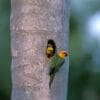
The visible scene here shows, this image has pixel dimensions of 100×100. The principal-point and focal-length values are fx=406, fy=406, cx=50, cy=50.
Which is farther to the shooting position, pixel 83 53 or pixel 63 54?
pixel 83 53

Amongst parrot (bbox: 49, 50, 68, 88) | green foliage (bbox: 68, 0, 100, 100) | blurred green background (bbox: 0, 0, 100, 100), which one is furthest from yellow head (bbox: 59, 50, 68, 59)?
green foliage (bbox: 68, 0, 100, 100)

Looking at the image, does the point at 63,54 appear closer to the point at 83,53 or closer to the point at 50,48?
the point at 50,48

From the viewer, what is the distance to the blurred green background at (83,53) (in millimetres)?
4359

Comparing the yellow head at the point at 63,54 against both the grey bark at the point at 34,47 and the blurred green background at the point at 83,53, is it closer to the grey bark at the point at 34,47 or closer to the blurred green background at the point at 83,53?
the grey bark at the point at 34,47

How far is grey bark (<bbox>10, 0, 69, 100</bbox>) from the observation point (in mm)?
1391

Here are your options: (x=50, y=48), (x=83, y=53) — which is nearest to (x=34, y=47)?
(x=50, y=48)

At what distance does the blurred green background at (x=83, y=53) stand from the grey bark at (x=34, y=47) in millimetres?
2623

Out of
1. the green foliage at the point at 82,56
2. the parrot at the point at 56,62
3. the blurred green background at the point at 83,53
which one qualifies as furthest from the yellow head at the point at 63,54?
the green foliage at the point at 82,56

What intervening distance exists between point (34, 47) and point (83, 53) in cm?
312

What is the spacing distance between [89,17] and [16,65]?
3207 millimetres

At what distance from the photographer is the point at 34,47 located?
4.59 ft

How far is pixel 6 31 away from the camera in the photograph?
3.88m

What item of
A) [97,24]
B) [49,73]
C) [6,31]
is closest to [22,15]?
[49,73]

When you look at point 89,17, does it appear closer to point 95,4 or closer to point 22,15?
point 95,4
